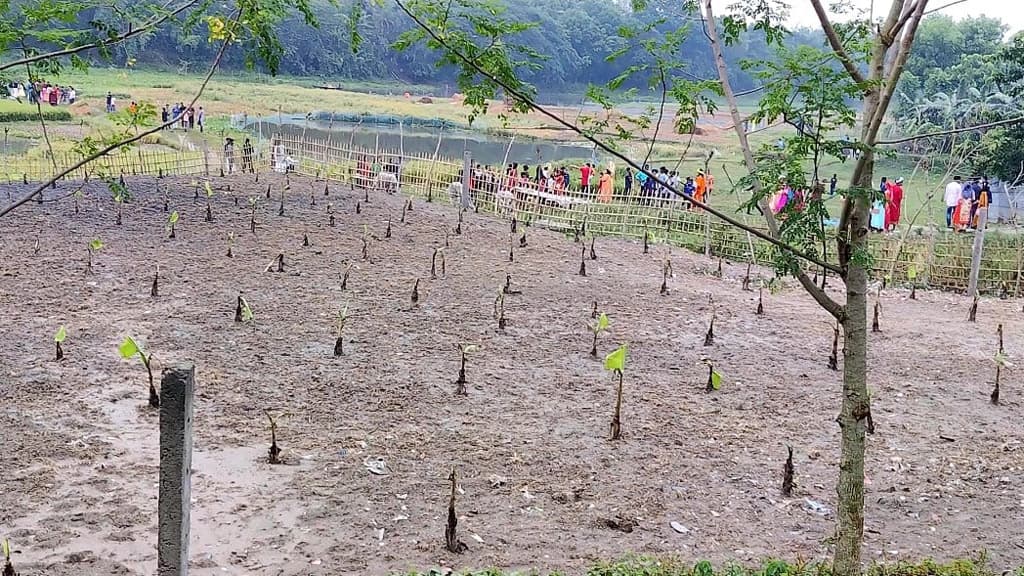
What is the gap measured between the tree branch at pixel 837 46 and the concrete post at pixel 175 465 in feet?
8.68

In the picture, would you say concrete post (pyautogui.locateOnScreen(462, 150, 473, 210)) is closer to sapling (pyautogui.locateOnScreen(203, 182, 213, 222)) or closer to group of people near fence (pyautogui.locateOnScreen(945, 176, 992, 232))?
sapling (pyautogui.locateOnScreen(203, 182, 213, 222))

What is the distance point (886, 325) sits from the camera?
425 inches

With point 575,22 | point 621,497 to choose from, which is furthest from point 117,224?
point 575,22

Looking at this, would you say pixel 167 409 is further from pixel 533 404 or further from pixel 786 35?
pixel 533 404

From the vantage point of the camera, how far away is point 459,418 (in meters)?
7.06

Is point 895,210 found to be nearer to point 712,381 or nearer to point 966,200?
point 966,200

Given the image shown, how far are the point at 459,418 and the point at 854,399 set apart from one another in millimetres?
3776

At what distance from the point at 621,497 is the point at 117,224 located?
9.98 metres

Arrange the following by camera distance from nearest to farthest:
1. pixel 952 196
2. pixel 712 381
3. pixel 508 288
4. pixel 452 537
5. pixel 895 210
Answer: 1. pixel 452 537
2. pixel 712 381
3. pixel 508 288
4. pixel 895 210
5. pixel 952 196

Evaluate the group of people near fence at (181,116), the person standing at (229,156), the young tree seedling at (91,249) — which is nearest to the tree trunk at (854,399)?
the group of people near fence at (181,116)

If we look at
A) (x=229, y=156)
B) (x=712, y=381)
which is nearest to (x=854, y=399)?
(x=712, y=381)

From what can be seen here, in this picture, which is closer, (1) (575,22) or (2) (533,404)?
(2) (533,404)

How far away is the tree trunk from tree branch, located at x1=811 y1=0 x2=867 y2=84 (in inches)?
13.6

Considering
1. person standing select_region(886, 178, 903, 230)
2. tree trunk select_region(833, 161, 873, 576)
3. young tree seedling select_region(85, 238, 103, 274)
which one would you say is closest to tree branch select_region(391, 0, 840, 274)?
tree trunk select_region(833, 161, 873, 576)
